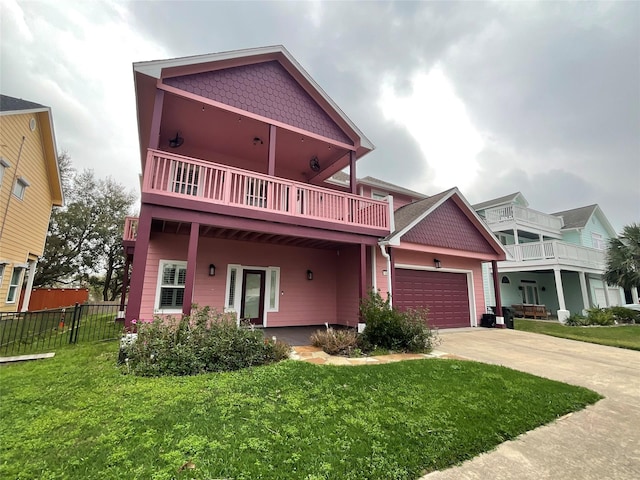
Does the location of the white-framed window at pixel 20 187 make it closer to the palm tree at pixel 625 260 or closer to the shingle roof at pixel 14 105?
the shingle roof at pixel 14 105

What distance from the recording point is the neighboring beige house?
10188 mm

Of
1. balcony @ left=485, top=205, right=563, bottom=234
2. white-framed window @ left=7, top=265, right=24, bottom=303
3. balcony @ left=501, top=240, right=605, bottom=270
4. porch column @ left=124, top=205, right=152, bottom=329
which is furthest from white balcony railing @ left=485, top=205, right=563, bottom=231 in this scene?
white-framed window @ left=7, top=265, right=24, bottom=303

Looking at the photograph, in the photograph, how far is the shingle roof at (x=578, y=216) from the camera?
21.5 m

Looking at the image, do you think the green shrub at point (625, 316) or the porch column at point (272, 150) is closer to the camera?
A: the porch column at point (272, 150)

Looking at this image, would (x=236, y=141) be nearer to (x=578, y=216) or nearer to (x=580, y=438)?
(x=580, y=438)

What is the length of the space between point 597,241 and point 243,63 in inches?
1137

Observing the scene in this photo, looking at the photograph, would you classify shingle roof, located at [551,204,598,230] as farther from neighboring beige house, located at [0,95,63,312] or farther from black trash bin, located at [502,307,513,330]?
neighboring beige house, located at [0,95,63,312]

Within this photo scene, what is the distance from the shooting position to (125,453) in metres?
2.55

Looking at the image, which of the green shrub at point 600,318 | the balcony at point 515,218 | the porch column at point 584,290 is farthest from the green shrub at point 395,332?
the porch column at point 584,290

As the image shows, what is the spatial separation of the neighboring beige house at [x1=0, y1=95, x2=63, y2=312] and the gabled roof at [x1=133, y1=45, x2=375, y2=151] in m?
7.06

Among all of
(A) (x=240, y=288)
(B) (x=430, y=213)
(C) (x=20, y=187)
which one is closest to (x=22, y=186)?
(C) (x=20, y=187)

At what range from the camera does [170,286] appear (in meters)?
8.81

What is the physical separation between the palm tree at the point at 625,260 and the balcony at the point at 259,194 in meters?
15.8

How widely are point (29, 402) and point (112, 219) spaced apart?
24064mm
